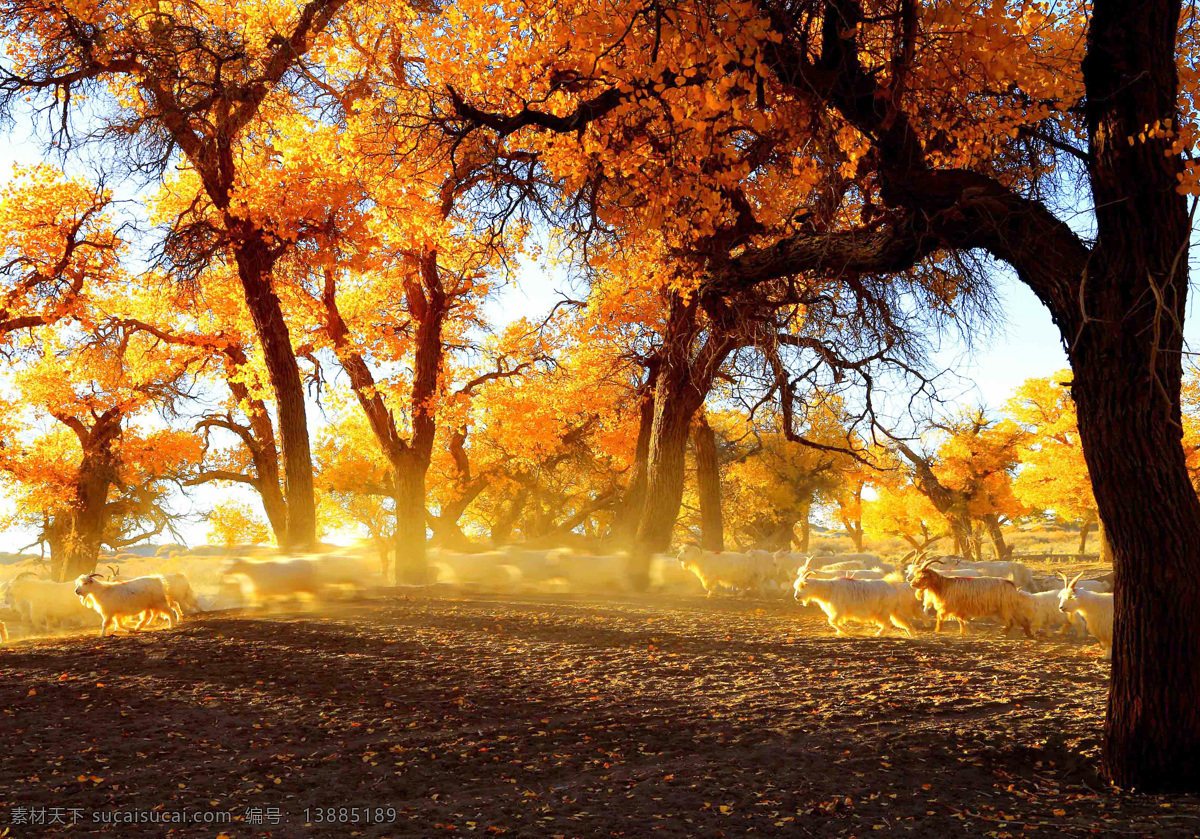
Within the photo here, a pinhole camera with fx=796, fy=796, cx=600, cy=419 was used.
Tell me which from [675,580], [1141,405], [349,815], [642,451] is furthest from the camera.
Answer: [675,580]

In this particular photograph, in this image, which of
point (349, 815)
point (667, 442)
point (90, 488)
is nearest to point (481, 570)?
point (667, 442)

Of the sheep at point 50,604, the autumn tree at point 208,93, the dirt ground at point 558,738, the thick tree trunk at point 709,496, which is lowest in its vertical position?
the sheep at point 50,604

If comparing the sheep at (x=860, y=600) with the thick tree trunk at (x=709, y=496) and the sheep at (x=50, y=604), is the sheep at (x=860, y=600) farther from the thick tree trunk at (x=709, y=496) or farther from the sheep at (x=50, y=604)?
the sheep at (x=50, y=604)

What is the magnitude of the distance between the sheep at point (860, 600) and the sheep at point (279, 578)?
371 inches

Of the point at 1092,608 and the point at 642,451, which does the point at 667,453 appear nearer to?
the point at 642,451

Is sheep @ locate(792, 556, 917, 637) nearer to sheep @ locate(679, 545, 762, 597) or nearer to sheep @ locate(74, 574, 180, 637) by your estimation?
sheep @ locate(679, 545, 762, 597)

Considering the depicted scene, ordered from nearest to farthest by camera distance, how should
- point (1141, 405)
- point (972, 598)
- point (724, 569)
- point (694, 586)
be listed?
point (1141, 405) < point (972, 598) < point (724, 569) < point (694, 586)

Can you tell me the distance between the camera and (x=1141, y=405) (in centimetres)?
487

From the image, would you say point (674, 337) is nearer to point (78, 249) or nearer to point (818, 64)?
point (818, 64)

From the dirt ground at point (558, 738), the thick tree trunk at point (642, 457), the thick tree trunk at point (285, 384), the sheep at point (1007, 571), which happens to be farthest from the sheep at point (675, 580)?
the dirt ground at point (558, 738)

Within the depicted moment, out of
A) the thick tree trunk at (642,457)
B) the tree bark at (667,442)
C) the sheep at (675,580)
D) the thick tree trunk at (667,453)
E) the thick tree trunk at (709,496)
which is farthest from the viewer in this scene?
the thick tree trunk at (709,496)

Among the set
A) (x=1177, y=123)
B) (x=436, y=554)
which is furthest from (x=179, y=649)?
(x=436, y=554)

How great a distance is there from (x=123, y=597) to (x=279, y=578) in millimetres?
4595

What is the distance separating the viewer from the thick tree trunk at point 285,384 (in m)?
14.4
